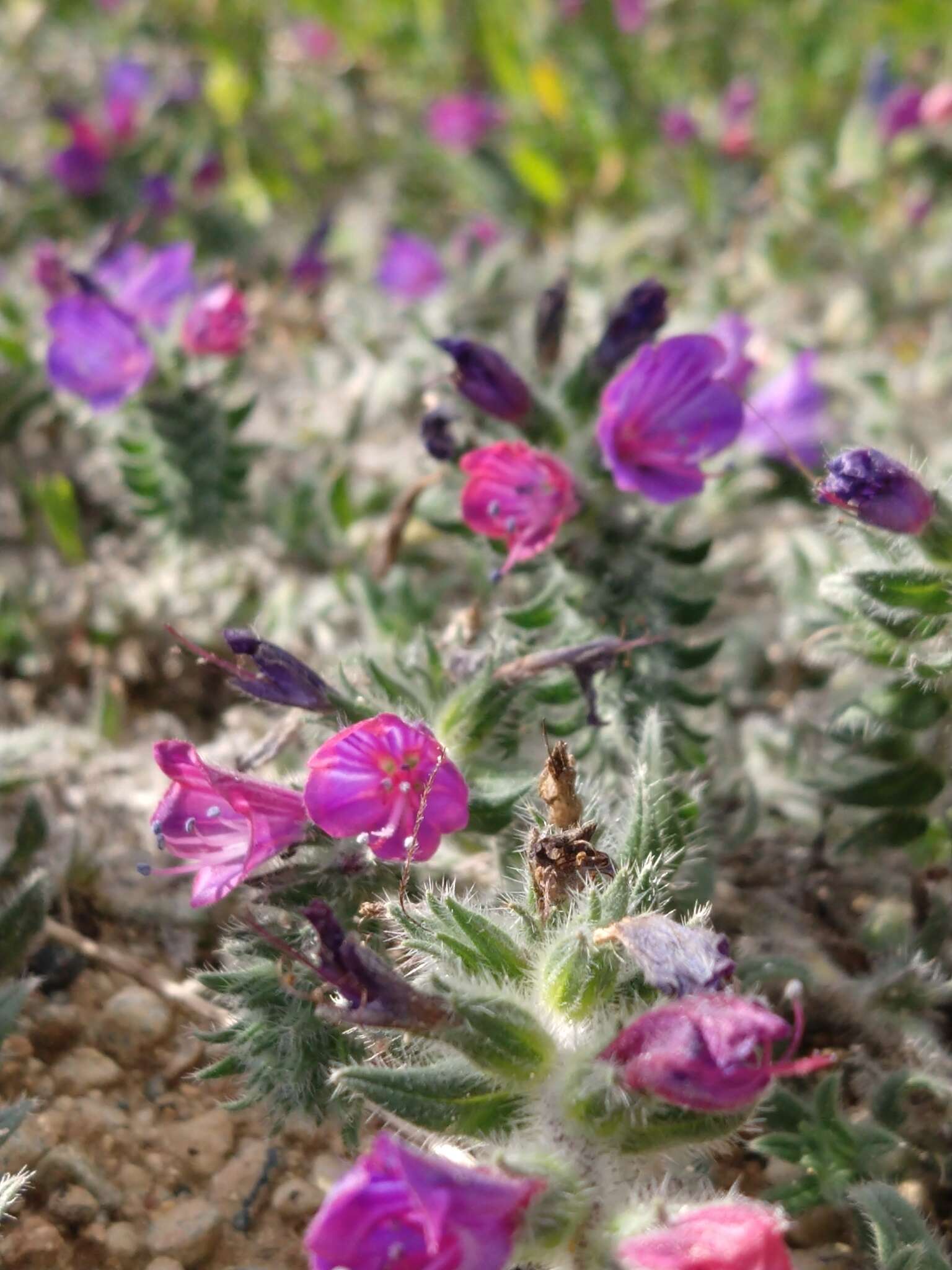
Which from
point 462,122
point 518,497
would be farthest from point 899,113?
point 518,497

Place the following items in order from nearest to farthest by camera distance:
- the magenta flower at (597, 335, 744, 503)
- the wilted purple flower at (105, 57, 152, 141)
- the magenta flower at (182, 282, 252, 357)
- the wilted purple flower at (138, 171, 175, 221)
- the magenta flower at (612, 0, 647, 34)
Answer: the magenta flower at (597, 335, 744, 503)
the magenta flower at (182, 282, 252, 357)
the wilted purple flower at (138, 171, 175, 221)
the wilted purple flower at (105, 57, 152, 141)
the magenta flower at (612, 0, 647, 34)

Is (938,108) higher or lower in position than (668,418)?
higher

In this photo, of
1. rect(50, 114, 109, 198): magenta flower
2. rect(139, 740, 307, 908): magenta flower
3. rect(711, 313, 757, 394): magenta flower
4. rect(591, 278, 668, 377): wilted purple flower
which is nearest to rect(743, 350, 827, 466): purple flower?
rect(711, 313, 757, 394): magenta flower

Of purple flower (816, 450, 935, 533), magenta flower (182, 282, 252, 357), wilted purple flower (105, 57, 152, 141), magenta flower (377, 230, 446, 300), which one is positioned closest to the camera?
purple flower (816, 450, 935, 533)

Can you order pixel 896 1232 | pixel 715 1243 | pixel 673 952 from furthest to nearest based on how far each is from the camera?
1. pixel 896 1232
2. pixel 673 952
3. pixel 715 1243

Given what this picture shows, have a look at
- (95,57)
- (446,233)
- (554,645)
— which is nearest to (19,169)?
(95,57)

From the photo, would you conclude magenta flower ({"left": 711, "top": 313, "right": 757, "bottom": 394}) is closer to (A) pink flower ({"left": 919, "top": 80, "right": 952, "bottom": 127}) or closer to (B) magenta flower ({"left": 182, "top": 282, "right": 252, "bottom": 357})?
(B) magenta flower ({"left": 182, "top": 282, "right": 252, "bottom": 357})

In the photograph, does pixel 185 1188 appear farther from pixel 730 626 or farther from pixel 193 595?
pixel 730 626

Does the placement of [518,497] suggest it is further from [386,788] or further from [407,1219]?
[407,1219]
